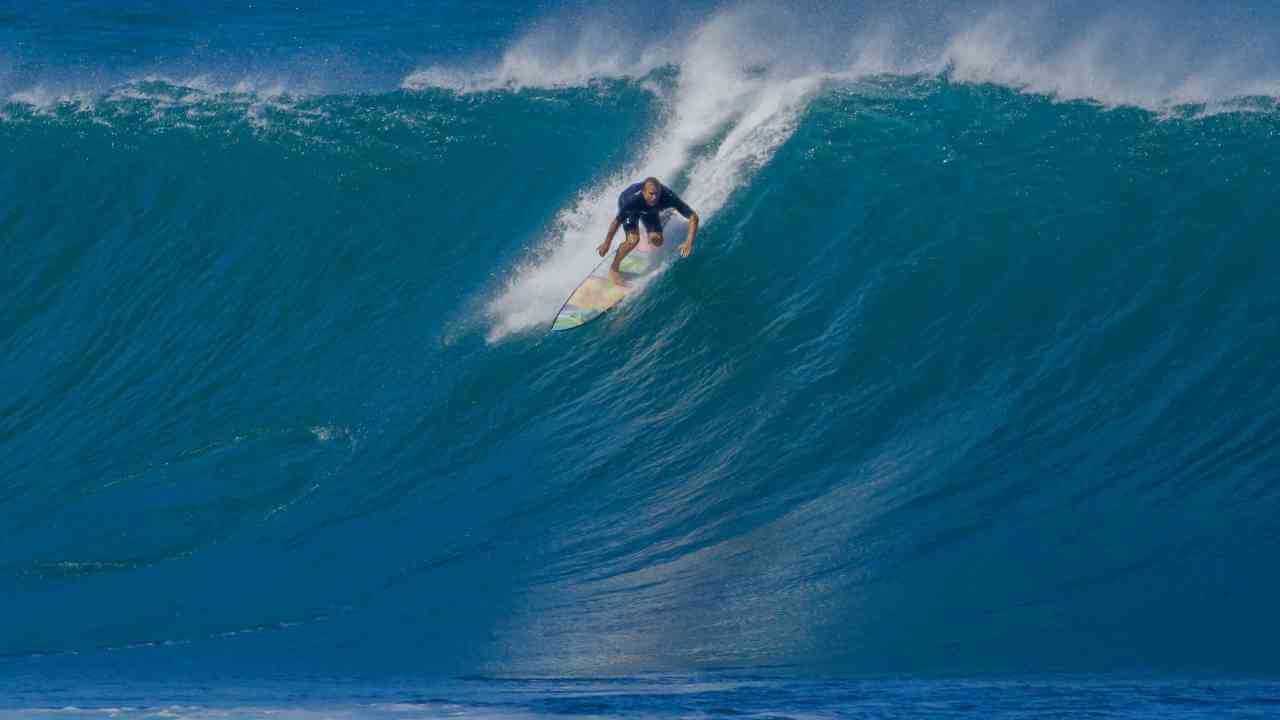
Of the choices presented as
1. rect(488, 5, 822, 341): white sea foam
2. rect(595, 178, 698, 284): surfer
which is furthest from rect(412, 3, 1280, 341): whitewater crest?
rect(595, 178, 698, 284): surfer

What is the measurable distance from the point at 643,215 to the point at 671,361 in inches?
55.3

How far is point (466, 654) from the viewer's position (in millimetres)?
8742

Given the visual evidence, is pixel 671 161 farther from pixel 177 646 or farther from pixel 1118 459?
pixel 177 646

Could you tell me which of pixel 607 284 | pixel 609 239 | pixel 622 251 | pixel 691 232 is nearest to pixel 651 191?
pixel 691 232

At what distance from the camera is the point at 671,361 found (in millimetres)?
11141

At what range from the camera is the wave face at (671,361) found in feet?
29.2

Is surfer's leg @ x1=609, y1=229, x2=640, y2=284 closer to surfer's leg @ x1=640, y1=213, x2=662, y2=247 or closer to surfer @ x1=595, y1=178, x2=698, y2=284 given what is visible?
surfer @ x1=595, y1=178, x2=698, y2=284

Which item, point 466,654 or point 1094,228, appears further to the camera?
point 1094,228

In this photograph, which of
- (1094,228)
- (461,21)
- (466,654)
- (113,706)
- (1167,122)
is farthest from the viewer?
(461,21)

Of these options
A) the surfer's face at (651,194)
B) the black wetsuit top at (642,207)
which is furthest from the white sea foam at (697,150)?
the surfer's face at (651,194)

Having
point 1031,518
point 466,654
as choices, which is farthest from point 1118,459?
point 466,654

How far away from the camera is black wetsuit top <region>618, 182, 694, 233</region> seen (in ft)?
36.9

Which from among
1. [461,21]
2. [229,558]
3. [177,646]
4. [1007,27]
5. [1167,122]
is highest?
[461,21]

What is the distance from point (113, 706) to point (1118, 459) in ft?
24.0
